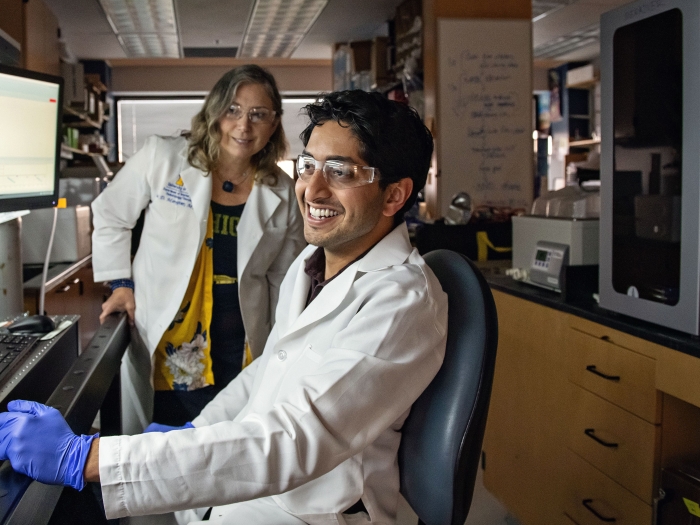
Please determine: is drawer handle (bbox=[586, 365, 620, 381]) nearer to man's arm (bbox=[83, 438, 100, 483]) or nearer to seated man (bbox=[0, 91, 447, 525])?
seated man (bbox=[0, 91, 447, 525])

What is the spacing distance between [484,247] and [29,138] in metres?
1.98

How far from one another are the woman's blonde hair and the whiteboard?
2386mm

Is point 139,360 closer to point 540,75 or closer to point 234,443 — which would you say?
point 234,443

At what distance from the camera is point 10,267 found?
5.77 feet

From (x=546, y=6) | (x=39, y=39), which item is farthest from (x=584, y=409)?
(x=546, y=6)

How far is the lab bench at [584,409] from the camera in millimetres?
1781

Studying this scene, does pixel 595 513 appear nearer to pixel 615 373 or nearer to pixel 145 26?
pixel 615 373

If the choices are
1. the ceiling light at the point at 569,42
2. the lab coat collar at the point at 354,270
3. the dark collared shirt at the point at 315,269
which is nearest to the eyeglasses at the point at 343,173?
the lab coat collar at the point at 354,270

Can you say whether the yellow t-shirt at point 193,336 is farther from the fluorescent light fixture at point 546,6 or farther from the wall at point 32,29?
the fluorescent light fixture at point 546,6

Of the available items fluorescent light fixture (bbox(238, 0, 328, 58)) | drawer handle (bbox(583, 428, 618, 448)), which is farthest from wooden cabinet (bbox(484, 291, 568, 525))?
fluorescent light fixture (bbox(238, 0, 328, 58))

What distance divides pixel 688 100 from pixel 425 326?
96 centimetres

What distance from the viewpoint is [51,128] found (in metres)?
1.92

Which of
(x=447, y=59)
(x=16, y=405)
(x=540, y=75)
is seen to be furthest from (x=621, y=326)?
(x=540, y=75)

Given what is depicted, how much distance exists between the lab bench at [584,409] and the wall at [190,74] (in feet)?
23.9
